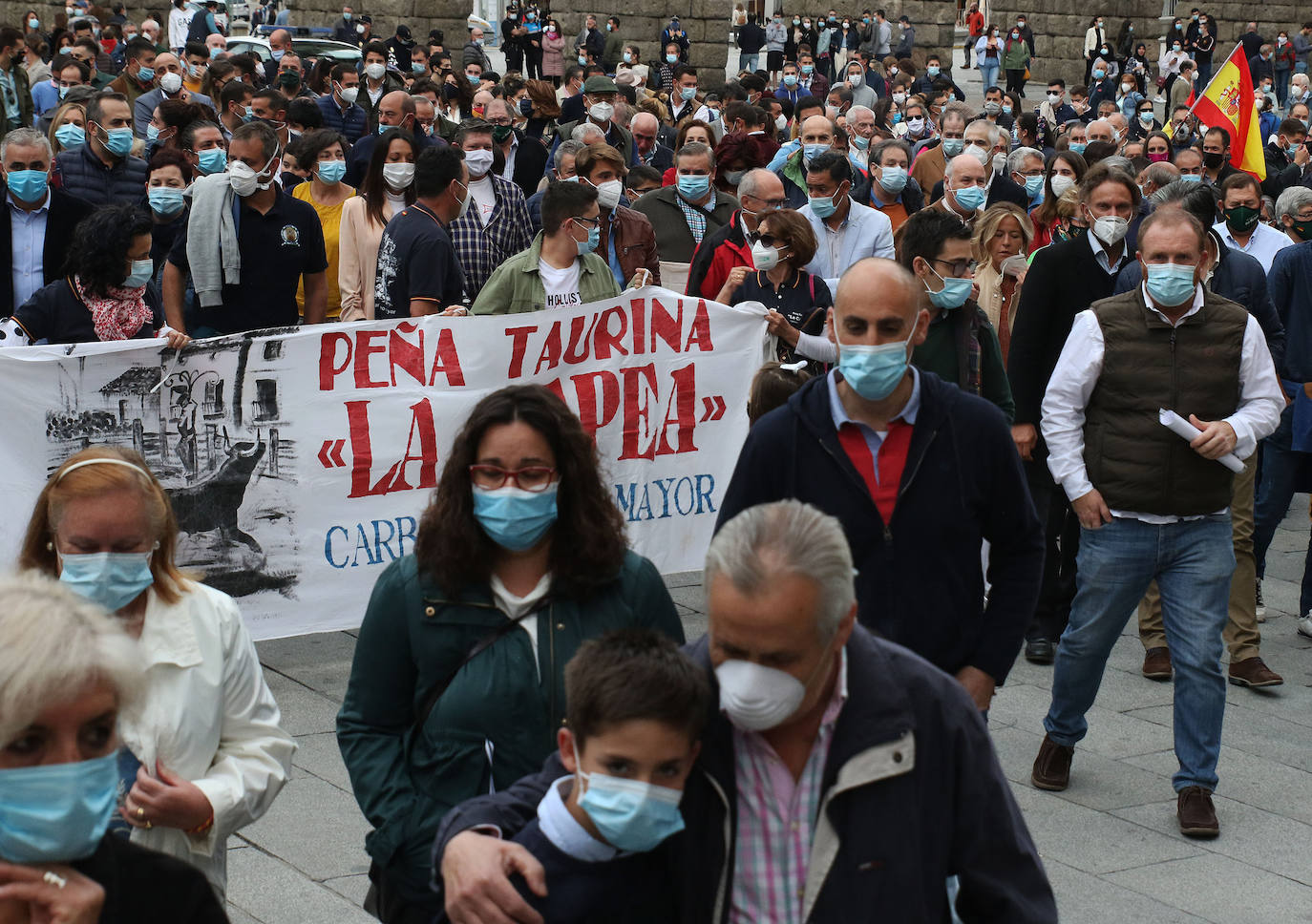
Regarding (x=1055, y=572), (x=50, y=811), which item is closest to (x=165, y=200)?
(x=1055, y=572)

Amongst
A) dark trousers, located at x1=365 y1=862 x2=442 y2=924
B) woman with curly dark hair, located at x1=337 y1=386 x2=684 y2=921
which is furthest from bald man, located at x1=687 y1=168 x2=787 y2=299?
dark trousers, located at x1=365 y1=862 x2=442 y2=924

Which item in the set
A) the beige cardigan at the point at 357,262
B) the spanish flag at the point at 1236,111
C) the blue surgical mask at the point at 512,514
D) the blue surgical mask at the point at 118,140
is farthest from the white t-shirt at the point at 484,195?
the spanish flag at the point at 1236,111

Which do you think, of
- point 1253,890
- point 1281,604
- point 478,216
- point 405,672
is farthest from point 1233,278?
point 405,672

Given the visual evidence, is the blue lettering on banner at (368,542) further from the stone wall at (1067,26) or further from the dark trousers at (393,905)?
the stone wall at (1067,26)

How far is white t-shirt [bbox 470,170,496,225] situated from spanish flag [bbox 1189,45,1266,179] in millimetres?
6667

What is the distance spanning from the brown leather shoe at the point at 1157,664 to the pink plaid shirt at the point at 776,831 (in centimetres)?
492

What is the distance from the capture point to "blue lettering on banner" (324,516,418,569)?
6.72 m

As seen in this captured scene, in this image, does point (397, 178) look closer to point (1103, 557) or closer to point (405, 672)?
point (1103, 557)

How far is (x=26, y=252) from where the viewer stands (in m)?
7.83

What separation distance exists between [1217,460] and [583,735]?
3.43 meters

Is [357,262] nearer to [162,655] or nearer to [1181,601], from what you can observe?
[1181,601]

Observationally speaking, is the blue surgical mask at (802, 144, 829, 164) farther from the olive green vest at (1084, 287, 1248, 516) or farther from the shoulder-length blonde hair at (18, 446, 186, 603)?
the shoulder-length blonde hair at (18, 446, 186, 603)

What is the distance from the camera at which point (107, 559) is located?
119 inches

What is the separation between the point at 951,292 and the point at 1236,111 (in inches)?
356
